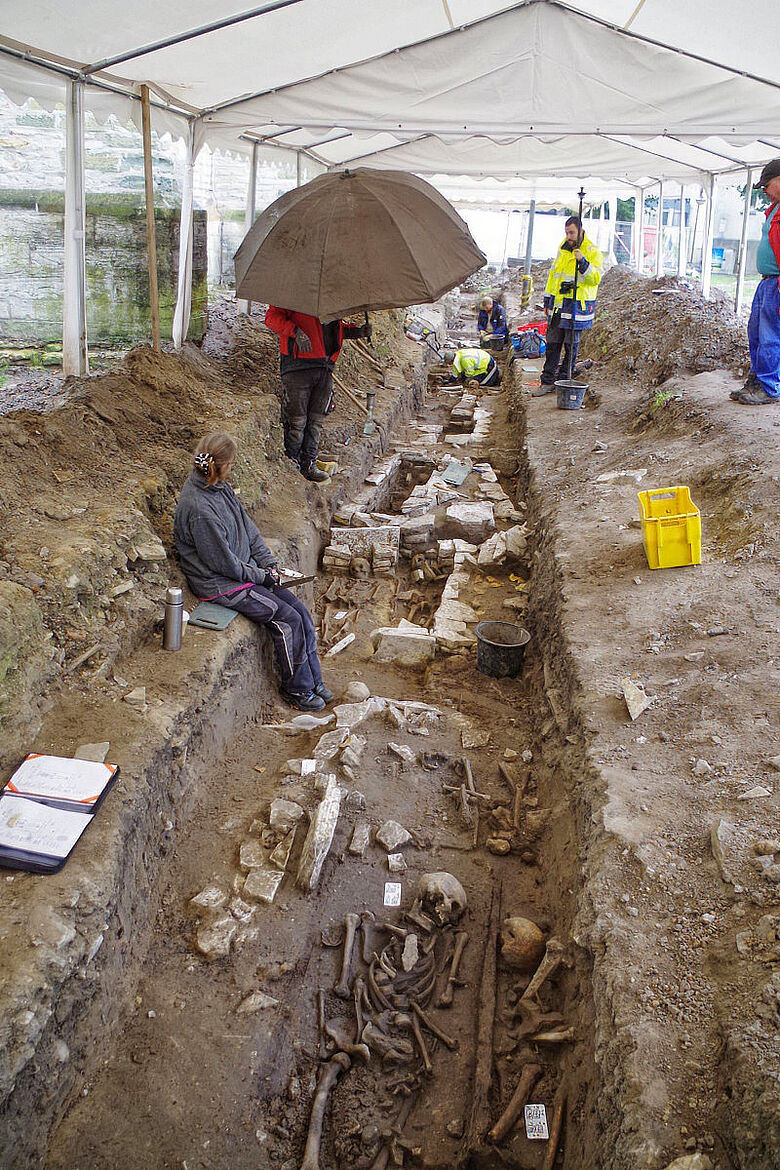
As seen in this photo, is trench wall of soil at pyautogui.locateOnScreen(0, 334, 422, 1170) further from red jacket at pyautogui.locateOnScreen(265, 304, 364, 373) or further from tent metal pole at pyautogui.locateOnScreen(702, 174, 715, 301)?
tent metal pole at pyautogui.locateOnScreen(702, 174, 715, 301)

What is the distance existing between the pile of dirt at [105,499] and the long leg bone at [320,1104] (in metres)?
1.87

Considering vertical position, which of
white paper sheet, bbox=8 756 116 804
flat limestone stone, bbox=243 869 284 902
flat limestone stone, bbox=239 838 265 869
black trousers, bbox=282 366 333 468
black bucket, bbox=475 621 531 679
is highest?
black trousers, bbox=282 366 333 468

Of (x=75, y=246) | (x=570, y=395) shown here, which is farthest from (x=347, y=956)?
(x=570, y=395)

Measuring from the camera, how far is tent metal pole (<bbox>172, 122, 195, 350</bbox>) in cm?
782

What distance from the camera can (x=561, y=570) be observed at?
6.00 metres

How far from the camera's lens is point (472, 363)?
14953 mm

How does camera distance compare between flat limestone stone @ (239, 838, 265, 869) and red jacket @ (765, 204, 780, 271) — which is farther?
red jacket @ (765, 204, 780, 271)

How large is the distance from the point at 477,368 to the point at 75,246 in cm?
979

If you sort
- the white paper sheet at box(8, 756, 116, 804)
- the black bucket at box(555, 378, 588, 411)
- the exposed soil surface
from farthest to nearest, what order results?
1. the black bucket at box(555, 378, 588, 411)
2. the white paper sheet at box(8, 756, 116, 804)
3. the exposed soil surface

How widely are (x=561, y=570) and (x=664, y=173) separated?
10.2 metres

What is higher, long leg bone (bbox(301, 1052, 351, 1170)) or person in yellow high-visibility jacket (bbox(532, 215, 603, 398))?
person in yellow high-visibility jacket (bbox(532, 215, 603, 398))

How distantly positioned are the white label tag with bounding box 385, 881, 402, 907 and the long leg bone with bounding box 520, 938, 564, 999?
79 cm

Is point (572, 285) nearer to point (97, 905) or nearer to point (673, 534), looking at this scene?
point (673, 534)

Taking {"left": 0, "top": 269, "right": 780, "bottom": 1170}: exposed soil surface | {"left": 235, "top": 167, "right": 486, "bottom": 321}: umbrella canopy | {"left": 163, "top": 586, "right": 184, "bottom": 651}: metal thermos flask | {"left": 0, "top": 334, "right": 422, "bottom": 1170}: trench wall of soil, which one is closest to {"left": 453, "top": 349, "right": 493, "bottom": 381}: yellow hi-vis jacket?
{"left": 0, "top": 269, "right": 780, "bottom": 1170}: exposed soil surface
